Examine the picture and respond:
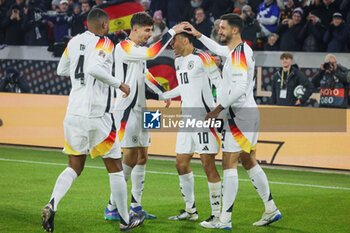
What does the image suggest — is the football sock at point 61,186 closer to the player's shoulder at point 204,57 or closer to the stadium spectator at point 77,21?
the player's shoulder at point 204,57

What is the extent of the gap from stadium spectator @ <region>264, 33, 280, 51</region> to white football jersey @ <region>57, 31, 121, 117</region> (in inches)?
318

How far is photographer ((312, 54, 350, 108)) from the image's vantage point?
11984 millimetres

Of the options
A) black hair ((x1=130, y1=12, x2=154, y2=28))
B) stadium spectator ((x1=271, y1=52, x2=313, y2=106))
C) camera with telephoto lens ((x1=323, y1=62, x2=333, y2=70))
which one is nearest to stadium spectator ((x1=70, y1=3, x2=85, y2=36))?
stadium spectator ((x1=271, y1=52, x2=313, y2=106))

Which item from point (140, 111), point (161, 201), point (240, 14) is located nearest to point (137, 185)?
point (140, 111)

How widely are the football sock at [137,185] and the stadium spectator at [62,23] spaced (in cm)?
1010

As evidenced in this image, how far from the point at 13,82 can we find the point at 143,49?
10282mm

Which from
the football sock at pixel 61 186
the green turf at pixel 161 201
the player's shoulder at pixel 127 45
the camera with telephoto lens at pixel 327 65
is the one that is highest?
the player's shoulder at pixel 127 45

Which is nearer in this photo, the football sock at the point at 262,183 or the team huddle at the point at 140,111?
the team huddle at the point at 140,111

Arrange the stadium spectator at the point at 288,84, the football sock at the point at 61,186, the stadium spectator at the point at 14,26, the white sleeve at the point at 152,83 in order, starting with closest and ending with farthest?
1. the football sock at the point at 61,186
2. the white sleeve at the point at 152,83
3. the stadium spectator at the point at 288,84
4. the stadium spectator at the point at 14,26

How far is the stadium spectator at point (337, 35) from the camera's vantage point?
13.3 meters

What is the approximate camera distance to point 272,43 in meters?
14.1

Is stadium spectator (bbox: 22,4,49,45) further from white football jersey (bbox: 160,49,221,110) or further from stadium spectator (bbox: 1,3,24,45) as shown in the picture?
white football jersey (bbox: 160,49,221,110)

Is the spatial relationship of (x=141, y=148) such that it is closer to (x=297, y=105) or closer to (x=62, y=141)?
(x=297, y=105)

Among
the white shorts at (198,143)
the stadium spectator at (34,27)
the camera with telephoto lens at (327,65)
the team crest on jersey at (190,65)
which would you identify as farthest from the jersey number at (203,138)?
the stadium spectator at (34,27)
